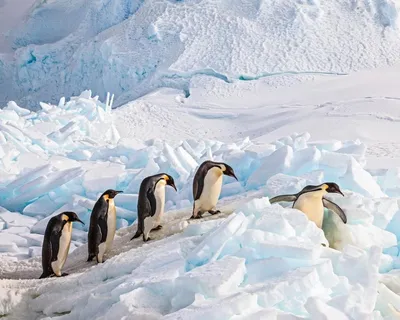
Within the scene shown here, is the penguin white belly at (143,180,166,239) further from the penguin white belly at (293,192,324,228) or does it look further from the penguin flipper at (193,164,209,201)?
the penguin white belly at (293,192,324,228)

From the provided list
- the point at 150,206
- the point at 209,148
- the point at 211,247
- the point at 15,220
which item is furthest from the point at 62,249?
the point at 209,148

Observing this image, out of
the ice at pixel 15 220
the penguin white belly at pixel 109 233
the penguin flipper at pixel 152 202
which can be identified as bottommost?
the ice at pixel 15 220

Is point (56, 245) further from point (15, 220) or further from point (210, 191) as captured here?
point (15, 220)

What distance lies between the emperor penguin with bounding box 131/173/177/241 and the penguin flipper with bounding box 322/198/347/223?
118cm

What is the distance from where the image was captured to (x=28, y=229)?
6156 mm

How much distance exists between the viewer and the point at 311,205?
351cm

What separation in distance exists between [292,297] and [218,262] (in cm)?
40

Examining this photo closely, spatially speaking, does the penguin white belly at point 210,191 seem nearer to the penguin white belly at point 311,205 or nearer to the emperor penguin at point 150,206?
the emperor penguin at point 150,206

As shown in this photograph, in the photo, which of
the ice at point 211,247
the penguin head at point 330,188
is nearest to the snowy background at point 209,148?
the ice at point 211,247

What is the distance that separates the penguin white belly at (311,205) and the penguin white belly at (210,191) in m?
0.87

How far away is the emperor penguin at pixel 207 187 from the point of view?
14.0 ft

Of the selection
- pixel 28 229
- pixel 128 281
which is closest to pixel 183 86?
pixel 28 229

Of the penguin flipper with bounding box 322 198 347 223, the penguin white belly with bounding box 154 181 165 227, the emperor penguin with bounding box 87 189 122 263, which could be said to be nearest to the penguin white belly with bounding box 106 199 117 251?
the emperor penguin with bounding box 87 189 122 263

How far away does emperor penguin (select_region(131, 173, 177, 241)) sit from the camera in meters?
4.14
